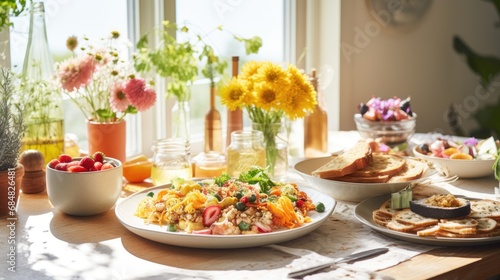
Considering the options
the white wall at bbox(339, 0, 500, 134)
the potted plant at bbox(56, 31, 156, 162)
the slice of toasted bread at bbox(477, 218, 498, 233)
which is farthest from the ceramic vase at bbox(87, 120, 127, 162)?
the white wall at bbox(339, 0, 500, 134)

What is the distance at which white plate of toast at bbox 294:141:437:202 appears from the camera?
61.0 inches

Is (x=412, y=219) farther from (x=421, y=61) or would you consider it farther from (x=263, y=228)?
(x=421, y=61)

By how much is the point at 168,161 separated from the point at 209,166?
0.16m

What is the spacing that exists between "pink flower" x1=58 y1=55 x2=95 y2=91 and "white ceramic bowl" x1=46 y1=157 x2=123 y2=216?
0.35 m

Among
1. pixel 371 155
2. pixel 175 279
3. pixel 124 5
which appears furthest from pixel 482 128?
pixel 124 5

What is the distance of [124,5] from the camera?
215 centimetres

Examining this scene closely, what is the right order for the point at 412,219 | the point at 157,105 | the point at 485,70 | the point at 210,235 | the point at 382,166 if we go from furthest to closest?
the point at 157,105, the point at 382,166, the point at 412,219, the point at 210,235, the point at 485,70

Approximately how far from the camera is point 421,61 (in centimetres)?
319

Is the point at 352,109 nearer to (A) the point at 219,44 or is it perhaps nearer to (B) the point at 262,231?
(A) the point at 219,44

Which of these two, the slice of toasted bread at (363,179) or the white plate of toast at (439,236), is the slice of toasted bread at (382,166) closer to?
the slice of toasted bread at (363,179)

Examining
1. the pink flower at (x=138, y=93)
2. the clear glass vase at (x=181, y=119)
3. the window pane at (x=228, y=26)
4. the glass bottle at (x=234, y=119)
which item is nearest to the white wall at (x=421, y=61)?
the window pane at (x=228, y=26)

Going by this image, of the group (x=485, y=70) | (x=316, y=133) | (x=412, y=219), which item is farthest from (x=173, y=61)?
(x=485, y=70)

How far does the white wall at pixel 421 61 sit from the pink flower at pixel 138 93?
1.26m

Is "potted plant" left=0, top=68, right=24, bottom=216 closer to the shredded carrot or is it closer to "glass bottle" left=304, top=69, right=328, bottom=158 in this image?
the shredded carrot
